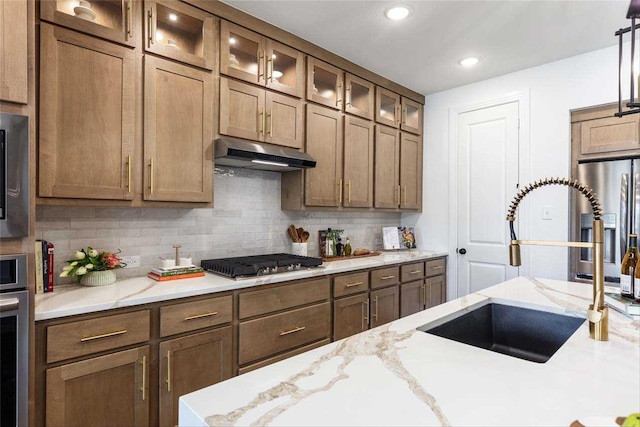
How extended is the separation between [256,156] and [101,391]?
1.54 metres

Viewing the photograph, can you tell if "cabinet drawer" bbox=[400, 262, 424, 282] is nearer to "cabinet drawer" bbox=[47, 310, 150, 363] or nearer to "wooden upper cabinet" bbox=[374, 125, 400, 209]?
"wooden upper cabinet" bbox=[374, 125, 400, 209]

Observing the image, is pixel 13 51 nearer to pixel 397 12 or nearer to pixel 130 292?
pixel 130 292

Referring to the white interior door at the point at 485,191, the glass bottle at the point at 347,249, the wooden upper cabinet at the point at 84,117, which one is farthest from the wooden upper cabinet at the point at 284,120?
the white interior door at the point at 485,191

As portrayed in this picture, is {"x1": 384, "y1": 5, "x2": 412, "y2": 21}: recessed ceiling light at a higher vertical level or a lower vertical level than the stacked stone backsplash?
higher

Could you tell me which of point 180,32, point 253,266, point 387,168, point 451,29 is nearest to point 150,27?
point 180,32

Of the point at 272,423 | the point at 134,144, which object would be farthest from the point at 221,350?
the point at 272,423

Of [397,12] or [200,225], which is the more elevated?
[397,12]

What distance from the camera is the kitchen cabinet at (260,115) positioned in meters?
2.46

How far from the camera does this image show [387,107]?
3.82 m

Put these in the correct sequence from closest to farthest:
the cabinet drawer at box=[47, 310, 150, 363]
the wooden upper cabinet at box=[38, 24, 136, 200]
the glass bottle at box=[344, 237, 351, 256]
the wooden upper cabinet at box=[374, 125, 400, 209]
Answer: the cabinet drawer at box=[47, 310, 150, 363]
the wooden upper cabinet at box=[38, 24, 136, 200]
the glass bottle at box=[344, 237, 351, 256]
the wooden upper cabinet at box=[374, 125, 400, 209]

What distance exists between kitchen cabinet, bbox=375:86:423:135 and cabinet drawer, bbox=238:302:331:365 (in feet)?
6.68

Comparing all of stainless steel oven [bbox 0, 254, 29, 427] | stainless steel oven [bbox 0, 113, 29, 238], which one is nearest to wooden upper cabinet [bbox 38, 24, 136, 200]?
stainless steel oven [bbox 0, 113, 29, 238]

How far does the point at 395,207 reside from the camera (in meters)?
3.88

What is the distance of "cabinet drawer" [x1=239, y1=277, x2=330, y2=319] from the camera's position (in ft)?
7.23
